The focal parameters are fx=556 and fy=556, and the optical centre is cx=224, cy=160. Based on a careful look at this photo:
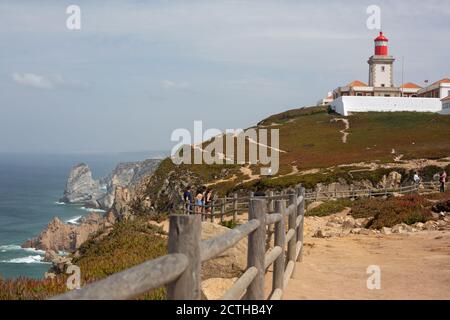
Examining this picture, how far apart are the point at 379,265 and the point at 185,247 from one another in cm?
757

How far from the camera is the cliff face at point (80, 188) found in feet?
502

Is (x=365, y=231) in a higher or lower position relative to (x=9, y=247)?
higher

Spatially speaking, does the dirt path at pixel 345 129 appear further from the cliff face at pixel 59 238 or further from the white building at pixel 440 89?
the cliff face at pixel 59 238

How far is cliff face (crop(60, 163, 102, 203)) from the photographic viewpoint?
153000mm

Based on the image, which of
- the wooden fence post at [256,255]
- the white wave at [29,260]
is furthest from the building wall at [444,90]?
the wooden fence post at [256,255]

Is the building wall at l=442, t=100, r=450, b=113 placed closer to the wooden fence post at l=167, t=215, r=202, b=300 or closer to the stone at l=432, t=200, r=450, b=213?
the stone at l=432, t=200, r=450, b=213

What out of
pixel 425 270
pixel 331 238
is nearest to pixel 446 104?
pixel 331 238

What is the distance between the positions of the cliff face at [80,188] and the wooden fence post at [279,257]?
148 meters

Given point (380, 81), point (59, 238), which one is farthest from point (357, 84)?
point (59, 238)

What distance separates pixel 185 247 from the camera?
3.23 m

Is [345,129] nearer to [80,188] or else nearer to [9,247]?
[9,247]

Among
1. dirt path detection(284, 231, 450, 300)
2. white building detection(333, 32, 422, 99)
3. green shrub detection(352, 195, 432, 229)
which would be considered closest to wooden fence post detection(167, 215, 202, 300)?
dirt path detection(284, 231, 450, 300)

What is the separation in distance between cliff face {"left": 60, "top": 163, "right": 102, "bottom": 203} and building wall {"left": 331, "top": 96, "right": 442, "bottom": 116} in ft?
277
